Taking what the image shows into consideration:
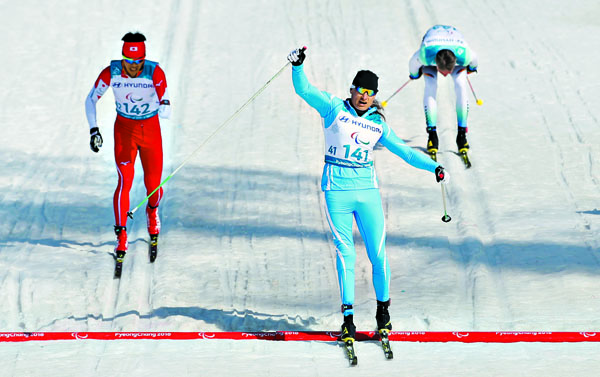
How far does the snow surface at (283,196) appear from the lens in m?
6.76

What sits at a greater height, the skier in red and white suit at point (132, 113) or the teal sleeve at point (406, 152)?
the skier in red and white suit at point (132, 113)

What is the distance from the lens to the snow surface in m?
6.76

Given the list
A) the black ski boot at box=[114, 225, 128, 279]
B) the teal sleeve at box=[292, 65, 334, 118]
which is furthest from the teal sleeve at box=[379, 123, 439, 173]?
the black ski boot at box=[114, 225, 128, 279]

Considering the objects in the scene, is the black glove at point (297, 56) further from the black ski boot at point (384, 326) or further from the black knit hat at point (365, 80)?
the black ski boot at point (384, 326)

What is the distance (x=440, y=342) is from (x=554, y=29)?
11051mm

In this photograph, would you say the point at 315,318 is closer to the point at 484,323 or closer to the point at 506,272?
the point at 484,323

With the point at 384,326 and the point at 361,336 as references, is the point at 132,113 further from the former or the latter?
the point at 384,326

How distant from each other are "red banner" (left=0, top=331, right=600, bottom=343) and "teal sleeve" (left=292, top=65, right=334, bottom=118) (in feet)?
5.58

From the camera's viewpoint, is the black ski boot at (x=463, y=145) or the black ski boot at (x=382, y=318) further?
the black ski boot at (x=463, y=145)

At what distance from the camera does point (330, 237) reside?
9.53 meters

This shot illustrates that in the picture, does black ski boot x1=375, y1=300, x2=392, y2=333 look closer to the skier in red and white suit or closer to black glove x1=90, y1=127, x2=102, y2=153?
the skier in red and white suit

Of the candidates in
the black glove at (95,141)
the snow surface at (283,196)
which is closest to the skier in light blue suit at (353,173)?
the snow surface at (283,196)

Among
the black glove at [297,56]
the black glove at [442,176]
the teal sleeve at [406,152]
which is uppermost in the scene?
the black glove at [297,56]

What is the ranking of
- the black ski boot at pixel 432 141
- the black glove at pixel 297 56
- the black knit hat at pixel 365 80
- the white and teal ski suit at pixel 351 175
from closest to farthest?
the black glove at pixel 297 56
the black knit hat at pixel 365 80
the white and teal ski suit at pixel 351 175
the black ski boot at pixel 432 141
